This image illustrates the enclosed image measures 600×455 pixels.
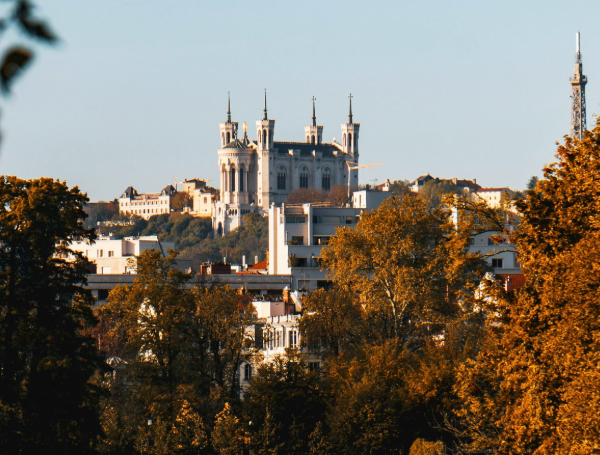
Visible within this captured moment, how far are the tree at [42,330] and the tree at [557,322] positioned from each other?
11.0 metres

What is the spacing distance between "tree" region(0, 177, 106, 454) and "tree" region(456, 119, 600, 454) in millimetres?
11029

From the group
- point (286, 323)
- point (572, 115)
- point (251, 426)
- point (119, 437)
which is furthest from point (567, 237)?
point (572, 115)

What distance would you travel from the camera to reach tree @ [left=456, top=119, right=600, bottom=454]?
1812 cm

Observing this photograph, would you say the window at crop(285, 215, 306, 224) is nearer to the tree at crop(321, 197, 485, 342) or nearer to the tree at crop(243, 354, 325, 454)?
the tree at crop(321, 197, 485, 342)

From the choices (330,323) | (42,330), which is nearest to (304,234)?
(330,323)

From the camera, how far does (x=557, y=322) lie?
777 inches

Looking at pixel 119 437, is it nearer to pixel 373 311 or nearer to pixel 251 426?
pixel 251 426

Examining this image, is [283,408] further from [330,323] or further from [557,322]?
[557,322]

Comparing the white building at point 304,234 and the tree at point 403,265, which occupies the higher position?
the white building at point 304,234

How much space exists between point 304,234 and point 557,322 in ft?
254

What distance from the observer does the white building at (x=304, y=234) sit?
88875 millimetres

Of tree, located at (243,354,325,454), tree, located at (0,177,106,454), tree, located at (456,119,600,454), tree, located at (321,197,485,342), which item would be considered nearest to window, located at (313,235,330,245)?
tree, located at (321,197,485,342)

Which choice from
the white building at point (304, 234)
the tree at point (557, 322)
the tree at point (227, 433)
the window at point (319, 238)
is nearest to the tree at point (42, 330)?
the tree at point (227, 433)

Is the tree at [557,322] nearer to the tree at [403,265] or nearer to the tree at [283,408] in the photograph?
the tree at [283,408]
